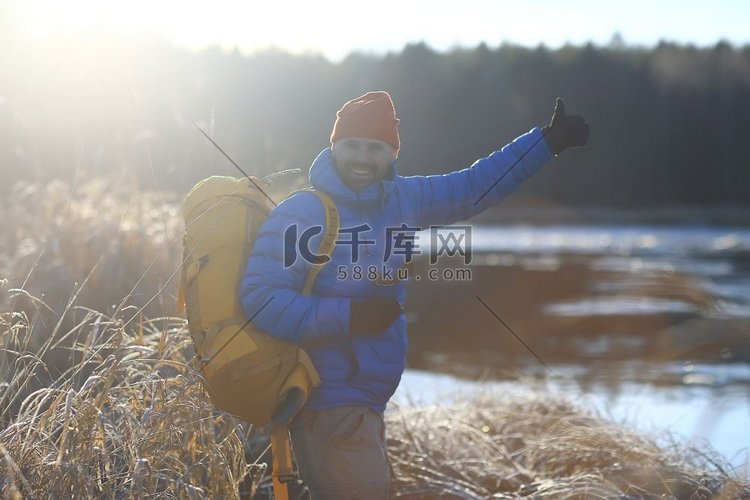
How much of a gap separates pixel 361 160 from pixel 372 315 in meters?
0.57

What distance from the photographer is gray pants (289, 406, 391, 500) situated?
10.3ft

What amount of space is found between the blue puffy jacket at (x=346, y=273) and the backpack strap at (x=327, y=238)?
2cm

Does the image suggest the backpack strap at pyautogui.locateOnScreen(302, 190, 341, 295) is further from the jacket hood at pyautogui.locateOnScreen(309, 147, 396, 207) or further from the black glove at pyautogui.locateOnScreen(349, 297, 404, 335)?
the black glove at pyautogui.locateOnScreen(349, 297, 404, 335)

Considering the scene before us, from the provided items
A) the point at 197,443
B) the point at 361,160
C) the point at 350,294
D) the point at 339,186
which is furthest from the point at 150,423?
the point at 361,160

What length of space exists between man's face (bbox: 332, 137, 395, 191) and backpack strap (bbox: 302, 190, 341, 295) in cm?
15

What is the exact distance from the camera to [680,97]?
2628 inches

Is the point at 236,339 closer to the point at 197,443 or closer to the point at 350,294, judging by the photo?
the point at 350,294

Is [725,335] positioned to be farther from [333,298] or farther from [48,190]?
[333,298]

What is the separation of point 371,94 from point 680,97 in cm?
6717

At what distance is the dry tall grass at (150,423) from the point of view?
2.95 meters

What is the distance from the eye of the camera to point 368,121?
3.37 m

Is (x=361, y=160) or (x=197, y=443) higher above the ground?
(x=361, y=160)

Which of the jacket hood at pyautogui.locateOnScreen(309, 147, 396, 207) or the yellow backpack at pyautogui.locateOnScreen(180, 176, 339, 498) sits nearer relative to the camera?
the yellow backpack at pyautogui.locateOnScreen(180, 176, 339, 498)

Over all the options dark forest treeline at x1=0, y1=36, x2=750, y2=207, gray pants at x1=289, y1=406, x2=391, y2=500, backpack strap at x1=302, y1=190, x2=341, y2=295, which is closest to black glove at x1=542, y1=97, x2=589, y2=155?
backpack strap at x1=302, y1=190, x2=341, y2=295
